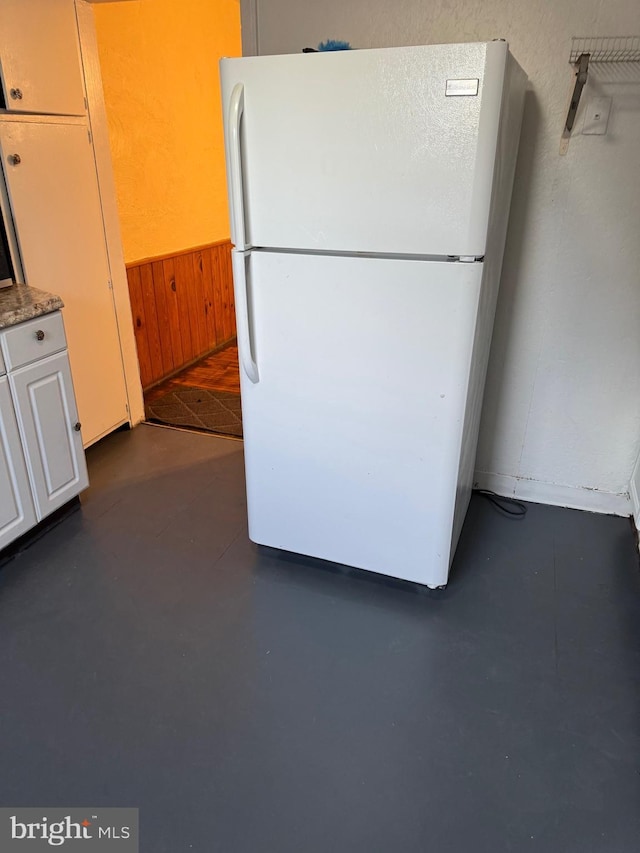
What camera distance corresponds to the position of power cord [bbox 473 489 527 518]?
2.49 metres

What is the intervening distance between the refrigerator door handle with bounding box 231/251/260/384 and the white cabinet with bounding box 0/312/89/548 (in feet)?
2.65

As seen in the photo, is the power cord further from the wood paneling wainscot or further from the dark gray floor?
the wood paneling wainscot

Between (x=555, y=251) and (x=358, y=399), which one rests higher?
(x=555, y=251)

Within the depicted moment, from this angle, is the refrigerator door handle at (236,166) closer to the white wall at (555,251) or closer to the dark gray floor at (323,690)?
the white wall at (555,251)

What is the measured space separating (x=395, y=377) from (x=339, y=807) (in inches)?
44.3

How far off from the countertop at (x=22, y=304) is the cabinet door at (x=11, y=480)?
0.68ft

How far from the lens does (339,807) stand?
1.37 meters

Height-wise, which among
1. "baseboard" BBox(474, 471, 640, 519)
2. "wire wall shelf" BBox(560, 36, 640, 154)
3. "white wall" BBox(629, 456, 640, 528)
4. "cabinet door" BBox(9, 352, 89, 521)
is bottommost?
"baseboard" BBox(474, 471, 640, 519)

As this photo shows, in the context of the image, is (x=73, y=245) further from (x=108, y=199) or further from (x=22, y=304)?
(x=22, y=304)

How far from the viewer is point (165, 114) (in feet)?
12.1

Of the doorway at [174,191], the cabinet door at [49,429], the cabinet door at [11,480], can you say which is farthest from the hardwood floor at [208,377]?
the cabinet door at [11,480]

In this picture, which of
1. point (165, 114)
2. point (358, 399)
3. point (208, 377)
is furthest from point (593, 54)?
point (208, 377)

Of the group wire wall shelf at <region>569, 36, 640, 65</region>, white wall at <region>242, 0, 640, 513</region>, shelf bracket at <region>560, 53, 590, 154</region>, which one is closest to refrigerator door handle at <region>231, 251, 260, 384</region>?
white wall at <region>242, 0, 640, 513</region>

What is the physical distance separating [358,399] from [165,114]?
2861 mm
